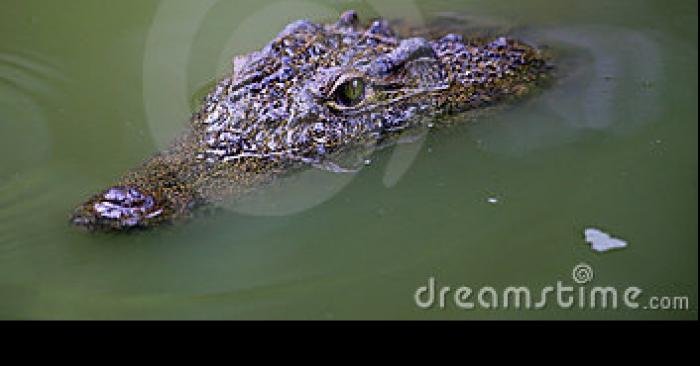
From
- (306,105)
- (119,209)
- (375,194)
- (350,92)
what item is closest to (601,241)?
(375,194)

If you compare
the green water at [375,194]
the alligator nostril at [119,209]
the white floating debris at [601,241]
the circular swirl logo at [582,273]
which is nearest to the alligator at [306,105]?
the alligator nostril at [119,209]

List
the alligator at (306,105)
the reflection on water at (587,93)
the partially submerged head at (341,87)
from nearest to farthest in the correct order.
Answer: the alligator at (306,105) → the partially submerged head at (341,87) → the reflection on water at (587,93)

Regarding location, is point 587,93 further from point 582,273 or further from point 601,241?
point 582,273

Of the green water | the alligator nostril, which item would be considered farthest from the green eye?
the alligator nostril

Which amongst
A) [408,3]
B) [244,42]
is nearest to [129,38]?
[244,42]

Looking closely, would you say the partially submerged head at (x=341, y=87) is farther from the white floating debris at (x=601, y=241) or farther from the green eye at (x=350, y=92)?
the white floating debris at (x=601, y=241)

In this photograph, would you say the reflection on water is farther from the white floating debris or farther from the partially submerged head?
the white floating debris
